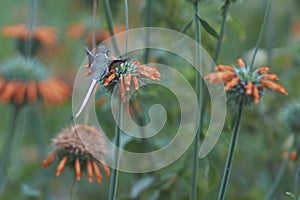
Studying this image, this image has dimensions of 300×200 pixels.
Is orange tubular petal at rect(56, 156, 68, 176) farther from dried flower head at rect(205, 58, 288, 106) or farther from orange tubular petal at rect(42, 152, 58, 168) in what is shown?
dried flower head at rect(205, 58, 288, 106)

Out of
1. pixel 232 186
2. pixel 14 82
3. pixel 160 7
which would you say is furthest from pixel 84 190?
pixel 160 7

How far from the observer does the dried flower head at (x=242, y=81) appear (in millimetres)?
1074

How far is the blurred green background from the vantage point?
1.40m

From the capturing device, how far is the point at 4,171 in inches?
55.0

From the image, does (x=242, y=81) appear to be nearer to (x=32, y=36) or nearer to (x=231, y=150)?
(x=231, y=150)

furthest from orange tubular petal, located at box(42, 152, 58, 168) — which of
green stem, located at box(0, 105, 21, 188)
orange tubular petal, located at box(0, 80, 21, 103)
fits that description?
orange tubular petal, located at box(0, 80, 21, 103)

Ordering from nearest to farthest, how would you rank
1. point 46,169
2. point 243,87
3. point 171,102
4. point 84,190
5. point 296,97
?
point 243,87, point 46,169, point 171,102, point 296,97, point 84,190

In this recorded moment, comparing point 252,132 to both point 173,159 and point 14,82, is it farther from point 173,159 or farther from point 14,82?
point 14,82

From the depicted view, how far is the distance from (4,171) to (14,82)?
0.27 m

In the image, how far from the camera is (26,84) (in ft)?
5.20

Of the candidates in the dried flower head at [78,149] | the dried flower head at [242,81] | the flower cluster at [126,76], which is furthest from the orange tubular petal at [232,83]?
the dried flower head at [78,149]

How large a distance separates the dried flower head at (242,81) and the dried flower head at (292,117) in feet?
1.26

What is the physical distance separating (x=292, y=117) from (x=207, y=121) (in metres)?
0.21

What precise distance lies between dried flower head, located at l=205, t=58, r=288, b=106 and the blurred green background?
0.06m
